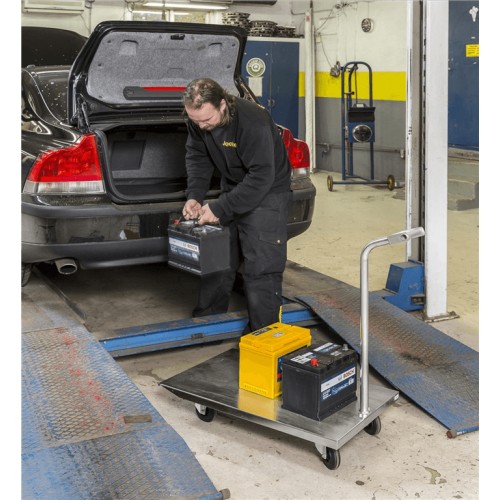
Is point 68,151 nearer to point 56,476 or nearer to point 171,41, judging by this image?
point 171,41

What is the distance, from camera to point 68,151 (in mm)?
3646

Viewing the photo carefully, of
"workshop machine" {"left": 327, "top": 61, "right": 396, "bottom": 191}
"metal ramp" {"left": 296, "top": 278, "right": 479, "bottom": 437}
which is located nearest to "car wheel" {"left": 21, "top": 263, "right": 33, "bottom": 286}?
"metal ramp" {"left": 296, "top": 278, "right": 479, "bottom": 437}

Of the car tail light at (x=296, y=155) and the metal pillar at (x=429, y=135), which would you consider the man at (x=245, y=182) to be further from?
the metal pillar at (x=429, y=135)

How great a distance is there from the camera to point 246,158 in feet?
11.1

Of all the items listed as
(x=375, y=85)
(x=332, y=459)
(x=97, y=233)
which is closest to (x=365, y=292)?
(x=332, y=459)

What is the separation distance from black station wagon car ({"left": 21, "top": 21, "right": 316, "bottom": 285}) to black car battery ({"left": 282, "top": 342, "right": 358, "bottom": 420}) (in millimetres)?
1263

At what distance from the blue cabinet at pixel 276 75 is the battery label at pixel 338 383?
350 inches

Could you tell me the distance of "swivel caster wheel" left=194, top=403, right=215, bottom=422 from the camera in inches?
120

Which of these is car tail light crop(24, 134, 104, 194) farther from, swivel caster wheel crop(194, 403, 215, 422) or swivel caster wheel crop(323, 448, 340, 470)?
swivel caster wheel crop(323, 448, 340, 470)

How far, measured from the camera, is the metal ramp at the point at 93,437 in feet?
7.37

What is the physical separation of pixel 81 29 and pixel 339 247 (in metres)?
6.76

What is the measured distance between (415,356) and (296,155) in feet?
4.64

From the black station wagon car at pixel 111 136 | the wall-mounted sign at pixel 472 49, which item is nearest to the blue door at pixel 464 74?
the wall-mounted sign at pixel 472 49

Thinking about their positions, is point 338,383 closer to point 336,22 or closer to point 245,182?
point 245,182
